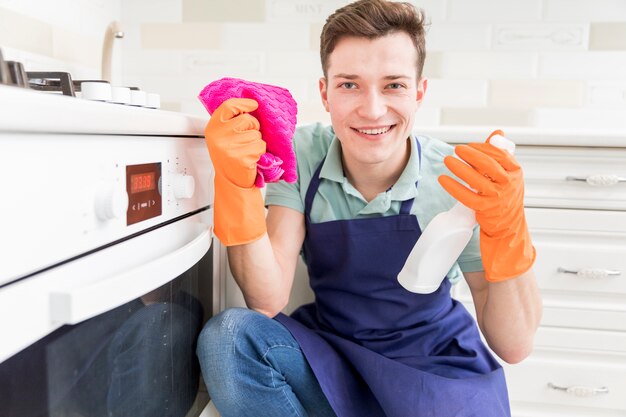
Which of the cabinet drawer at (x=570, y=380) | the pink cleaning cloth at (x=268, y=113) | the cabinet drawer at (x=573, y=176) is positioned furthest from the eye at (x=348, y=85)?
the cabinet drawer at (x=570, y=380)

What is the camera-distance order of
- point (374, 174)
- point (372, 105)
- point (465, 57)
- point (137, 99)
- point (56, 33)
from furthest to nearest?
point (465, 57)
point (56, 33)
point (374, 174)
point (372, 105)
point (137, 99)

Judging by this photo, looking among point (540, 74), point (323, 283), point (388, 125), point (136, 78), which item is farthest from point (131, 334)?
point (540, 74)

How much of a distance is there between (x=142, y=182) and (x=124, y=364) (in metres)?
0.23

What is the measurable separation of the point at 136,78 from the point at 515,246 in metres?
1.44

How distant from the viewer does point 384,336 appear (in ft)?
3.35

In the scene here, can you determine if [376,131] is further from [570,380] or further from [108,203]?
[570,380]

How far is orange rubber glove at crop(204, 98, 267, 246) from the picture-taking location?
77cm

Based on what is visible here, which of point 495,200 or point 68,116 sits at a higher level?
point 68,116

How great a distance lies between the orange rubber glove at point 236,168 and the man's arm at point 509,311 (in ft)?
1.37

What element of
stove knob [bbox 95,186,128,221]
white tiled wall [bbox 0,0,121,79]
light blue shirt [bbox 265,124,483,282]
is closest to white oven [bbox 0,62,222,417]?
stove knob [bbox 95,186,128,221]

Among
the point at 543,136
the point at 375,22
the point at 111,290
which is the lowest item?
the point at 111,290

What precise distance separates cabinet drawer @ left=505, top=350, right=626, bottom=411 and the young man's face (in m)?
0.66

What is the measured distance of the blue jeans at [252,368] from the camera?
0.87m

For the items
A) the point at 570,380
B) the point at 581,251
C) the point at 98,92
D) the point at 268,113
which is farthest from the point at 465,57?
the point at 98,92
